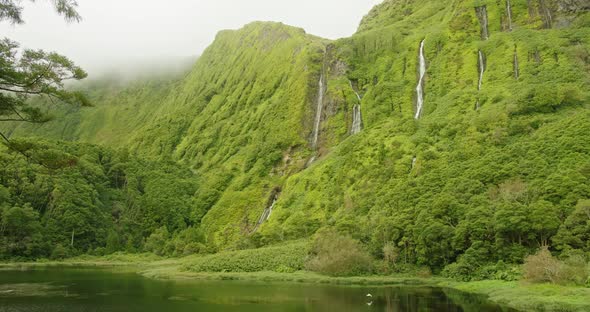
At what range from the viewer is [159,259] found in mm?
129500

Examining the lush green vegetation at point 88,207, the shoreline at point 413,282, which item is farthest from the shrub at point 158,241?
the shoreline at point 413,282

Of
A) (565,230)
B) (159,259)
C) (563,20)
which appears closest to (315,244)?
(565,230)

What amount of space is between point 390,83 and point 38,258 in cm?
10987

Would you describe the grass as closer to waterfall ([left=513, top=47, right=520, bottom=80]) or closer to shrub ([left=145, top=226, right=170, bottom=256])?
waterfall ([left=513, top=47, right=520, bottom=80])

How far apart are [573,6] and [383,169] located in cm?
8570

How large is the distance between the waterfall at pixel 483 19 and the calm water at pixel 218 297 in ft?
369

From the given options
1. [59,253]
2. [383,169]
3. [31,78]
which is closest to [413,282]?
[383,169]

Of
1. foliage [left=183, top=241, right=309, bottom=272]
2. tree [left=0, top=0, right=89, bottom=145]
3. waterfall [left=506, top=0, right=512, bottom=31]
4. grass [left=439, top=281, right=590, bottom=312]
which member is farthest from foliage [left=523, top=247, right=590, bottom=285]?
waterfall [left=506, top=0, right=512, bottom=31]

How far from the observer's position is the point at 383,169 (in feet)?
369

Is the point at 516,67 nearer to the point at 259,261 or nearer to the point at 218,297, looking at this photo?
the point at 259,261

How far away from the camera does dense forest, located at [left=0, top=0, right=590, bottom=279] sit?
243 feet

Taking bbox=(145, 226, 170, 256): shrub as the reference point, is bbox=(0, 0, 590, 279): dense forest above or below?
above

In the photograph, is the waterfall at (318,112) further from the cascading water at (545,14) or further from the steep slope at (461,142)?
the cascading water at (545,14)

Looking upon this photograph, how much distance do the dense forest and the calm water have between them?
13.5 meters
